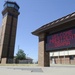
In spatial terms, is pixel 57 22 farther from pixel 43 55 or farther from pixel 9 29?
pixel 9 29

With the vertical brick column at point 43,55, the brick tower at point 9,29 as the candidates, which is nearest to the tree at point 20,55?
the brick tower at point 9,29

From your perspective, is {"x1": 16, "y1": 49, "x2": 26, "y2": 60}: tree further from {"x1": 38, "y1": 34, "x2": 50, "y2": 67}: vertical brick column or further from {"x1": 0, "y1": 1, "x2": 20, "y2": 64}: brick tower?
{"x1": 38, "y1": 34, "x2": 50, "y2": 67}: vertical brick column

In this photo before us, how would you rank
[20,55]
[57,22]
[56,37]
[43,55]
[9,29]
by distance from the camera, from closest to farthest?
[57,22] → [56,37] → [43,55] → [9,29] → [20,55]

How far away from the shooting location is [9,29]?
62.6 metres

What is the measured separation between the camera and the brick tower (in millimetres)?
59884

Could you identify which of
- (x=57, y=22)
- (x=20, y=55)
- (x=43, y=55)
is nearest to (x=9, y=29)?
(x=20, y=55)

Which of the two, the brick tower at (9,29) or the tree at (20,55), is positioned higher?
the brick tower at (9,29)

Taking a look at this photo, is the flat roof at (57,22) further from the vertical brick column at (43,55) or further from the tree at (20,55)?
the tree at (20,55)

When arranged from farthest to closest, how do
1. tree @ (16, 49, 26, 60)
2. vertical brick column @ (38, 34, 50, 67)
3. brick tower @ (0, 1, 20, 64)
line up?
tree @ (16, 49, 26, 60) < brick tower @ (0, 1, 20, 64) < vertical brick column @ (38, 34, 50, 67)

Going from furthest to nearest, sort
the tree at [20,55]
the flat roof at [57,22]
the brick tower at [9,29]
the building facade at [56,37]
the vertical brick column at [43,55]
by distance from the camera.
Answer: the tree at [20,55] < the brick tower at [9,29] < the vertical brick column at [43,55] < the building facade at [56,37] < the flat roof at [57,22]

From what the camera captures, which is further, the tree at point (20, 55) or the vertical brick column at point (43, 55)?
the tree at point (20, 55)

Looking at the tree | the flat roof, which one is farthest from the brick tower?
the flat roof

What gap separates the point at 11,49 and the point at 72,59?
88.5 feet

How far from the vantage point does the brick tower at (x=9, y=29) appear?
59.9m
